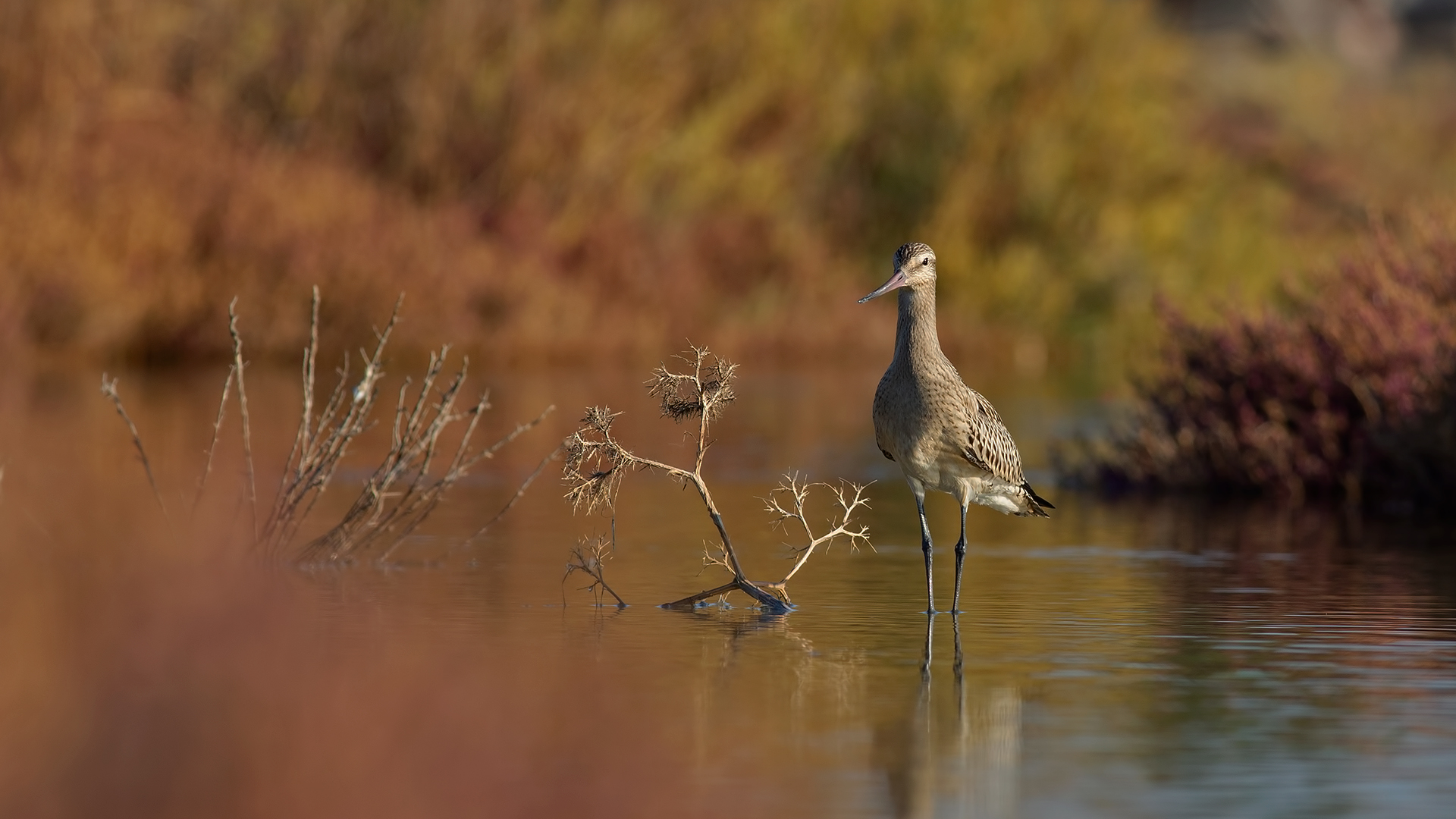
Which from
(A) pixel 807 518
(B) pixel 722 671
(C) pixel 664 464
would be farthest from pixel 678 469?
(A) pixel 807 518

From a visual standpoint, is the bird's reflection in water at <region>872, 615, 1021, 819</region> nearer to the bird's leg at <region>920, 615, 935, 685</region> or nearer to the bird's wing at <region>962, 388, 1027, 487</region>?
the bird's leg at <region>920, 615, 935, 685</region>

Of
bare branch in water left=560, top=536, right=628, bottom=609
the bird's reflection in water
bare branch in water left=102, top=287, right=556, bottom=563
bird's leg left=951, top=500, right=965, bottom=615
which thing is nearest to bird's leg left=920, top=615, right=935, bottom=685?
the bird's reflection in water

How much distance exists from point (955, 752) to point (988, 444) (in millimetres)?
3088

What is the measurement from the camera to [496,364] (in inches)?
1227

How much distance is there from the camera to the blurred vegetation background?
3050cm

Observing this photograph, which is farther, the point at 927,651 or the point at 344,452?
the point at 344,452

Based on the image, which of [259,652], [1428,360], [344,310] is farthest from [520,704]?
[344,310]

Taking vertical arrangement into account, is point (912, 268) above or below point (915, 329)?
above

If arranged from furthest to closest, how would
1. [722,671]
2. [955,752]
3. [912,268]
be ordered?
[912,268]
[722,671]
[955,752]

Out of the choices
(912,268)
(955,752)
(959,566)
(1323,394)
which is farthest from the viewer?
(1323,394)

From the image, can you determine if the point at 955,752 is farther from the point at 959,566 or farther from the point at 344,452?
the point at 344,452

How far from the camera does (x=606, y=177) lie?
35.8 meters

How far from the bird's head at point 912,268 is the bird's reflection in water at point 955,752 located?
7.11 feet

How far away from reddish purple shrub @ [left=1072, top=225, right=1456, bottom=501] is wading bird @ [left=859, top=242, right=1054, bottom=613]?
500 centimetres
